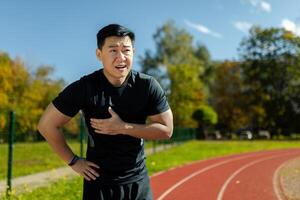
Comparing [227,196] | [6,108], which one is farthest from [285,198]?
[6,108]

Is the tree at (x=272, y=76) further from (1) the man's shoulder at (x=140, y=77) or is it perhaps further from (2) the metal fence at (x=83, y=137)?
(1) the man's shoulder at (x=140, y=77)

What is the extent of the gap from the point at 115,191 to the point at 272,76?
197 ft

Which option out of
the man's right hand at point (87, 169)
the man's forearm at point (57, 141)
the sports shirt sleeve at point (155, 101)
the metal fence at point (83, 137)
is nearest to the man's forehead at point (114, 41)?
the sports shirt sleeve at point (155, 101)

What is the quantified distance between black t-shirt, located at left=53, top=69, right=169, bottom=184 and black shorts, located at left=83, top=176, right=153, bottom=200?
0.03m

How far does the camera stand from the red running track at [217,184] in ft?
35.1

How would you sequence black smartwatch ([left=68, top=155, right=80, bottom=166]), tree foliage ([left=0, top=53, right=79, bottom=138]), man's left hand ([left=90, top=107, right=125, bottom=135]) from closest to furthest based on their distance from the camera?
man's left hand ([left=90, top=107, right=125, bottom=135]), black smartwatch ([left=68, top=155, right=80, bottom=166]), tree foliage ([left=0, top=53, right=79, bottom=138])

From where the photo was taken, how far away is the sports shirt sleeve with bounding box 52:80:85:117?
8.82 ft

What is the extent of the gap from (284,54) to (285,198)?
5241cm

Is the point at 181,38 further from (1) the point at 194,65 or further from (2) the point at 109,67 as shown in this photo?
(2) the point at 109,67

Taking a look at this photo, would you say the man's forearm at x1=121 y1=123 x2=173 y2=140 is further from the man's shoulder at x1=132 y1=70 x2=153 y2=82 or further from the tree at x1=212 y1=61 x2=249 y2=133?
the tree at x1=212 y1=61 x2=249 y2=133

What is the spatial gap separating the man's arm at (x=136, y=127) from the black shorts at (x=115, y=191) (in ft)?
1.06

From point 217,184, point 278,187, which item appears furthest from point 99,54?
point 217,184

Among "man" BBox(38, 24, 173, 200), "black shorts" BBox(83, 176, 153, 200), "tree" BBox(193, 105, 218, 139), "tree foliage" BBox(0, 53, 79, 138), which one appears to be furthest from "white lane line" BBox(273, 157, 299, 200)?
"tree foliage" BBox(0, 53, 79, 138)

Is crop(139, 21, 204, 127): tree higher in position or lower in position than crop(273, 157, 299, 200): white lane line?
higher
